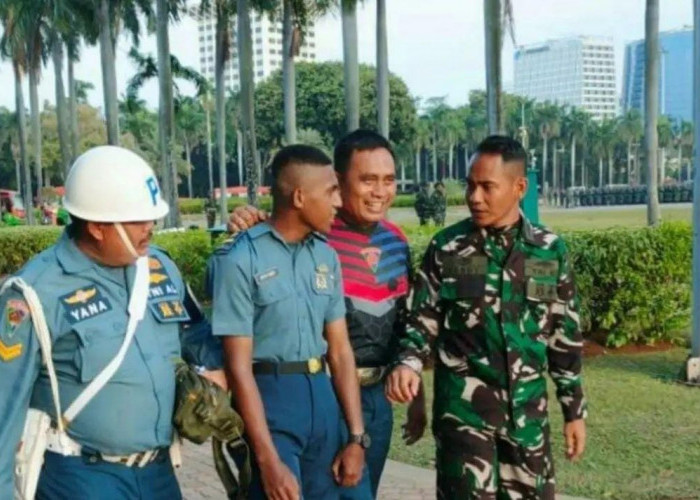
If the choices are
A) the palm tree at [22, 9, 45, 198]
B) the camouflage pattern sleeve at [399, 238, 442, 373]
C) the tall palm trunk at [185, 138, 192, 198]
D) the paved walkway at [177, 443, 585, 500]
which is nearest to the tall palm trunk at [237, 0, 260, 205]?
the palm tree at [22, 9, 45, 198]

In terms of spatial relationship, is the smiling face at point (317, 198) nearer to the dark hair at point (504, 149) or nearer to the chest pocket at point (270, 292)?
the chest pocket at point (270, 292)

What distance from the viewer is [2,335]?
244 centimetres

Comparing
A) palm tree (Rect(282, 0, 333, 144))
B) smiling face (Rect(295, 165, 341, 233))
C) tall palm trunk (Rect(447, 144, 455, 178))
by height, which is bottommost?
smiling face (Rect(295, 165, 341, 233))

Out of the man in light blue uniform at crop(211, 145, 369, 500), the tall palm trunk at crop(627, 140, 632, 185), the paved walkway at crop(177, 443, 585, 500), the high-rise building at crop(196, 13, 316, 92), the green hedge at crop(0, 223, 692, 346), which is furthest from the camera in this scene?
the tall palm trunk at crop(627, 140, 632, 185)

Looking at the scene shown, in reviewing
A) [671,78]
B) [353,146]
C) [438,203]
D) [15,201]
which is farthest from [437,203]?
[671,78]

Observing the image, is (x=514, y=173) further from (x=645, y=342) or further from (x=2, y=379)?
(x=645, y=342)

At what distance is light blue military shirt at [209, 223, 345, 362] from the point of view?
3.04 metres

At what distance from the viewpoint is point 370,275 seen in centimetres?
356

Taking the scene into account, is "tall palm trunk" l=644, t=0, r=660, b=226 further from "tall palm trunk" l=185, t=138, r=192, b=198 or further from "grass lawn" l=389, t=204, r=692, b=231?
"tall palm trunk" l=185, t=138, r=192, b=198

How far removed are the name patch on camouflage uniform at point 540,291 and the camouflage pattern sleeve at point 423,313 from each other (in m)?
0.32

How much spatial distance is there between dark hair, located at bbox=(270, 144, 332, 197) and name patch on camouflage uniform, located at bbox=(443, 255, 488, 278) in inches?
23.2

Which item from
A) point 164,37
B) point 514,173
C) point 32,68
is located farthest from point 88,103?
point 514,173

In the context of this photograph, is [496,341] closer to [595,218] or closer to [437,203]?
[437,203]

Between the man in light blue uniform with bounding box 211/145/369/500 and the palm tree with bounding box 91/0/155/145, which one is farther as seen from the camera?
the palm tree with bounding box 91/0/155/145
